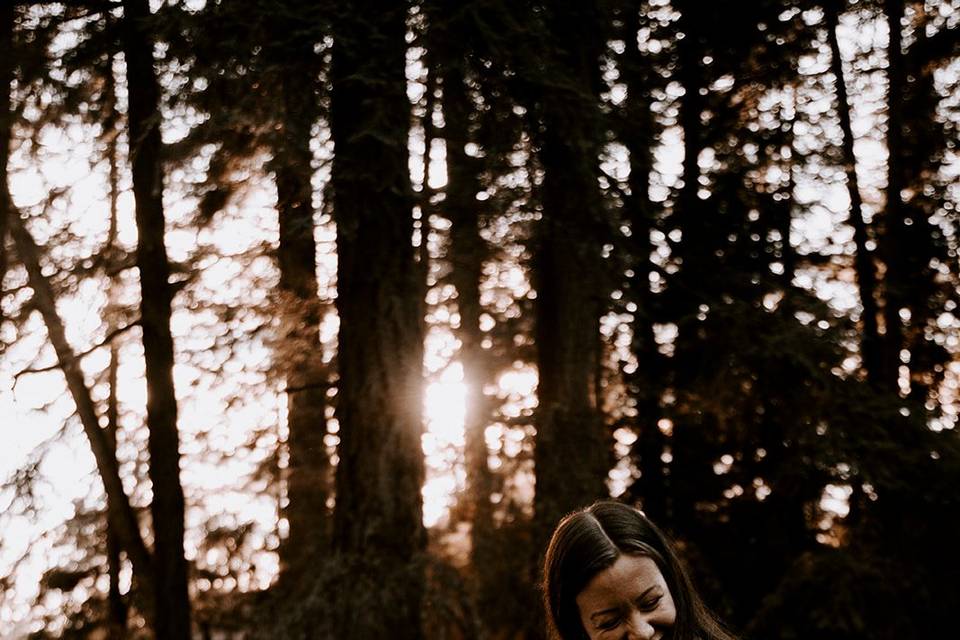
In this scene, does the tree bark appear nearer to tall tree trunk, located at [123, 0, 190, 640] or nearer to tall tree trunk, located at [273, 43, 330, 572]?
tall tree trunk, located at [273, 43, 330, 572]

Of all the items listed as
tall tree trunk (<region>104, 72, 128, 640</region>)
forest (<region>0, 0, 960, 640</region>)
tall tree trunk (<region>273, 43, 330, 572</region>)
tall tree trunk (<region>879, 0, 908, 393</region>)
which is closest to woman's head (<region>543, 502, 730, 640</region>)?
forest (<region>0, 0, 960, 640</region>)

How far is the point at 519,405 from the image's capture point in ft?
41.8

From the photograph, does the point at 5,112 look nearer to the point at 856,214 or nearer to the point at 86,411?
the point at 86,411

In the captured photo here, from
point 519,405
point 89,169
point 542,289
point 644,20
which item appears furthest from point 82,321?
point 644,20

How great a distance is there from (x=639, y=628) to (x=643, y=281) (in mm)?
8654

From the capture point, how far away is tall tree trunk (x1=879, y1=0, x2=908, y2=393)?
483 inches

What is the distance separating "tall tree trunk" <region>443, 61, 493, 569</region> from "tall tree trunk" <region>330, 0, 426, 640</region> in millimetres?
651

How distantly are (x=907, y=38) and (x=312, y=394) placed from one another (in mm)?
8737

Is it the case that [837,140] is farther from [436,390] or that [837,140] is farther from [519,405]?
[436,390]

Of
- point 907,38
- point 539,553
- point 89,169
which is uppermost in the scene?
point 907,38

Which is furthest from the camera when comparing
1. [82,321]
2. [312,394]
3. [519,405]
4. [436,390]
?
[519,405]

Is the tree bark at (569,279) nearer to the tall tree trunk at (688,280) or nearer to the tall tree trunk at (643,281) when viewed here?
the tall tree trunk at (643,281)

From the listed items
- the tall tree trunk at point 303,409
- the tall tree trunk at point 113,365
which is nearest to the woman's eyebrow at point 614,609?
the tall tree trunk at point 303,409

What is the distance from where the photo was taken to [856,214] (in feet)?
42.2
